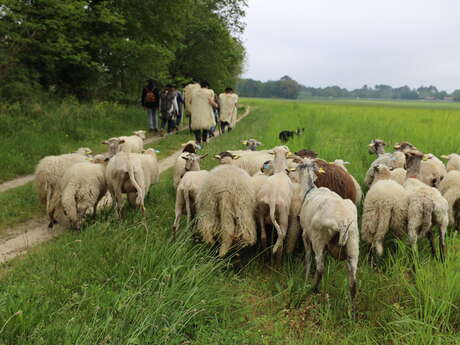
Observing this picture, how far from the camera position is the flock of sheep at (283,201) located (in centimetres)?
346

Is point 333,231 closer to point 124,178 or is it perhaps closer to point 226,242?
point 226,242

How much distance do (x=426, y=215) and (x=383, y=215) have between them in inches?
18.4

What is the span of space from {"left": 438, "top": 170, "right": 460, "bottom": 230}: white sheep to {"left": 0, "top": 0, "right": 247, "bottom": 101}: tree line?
12595 mm

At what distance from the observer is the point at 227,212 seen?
13.4ft

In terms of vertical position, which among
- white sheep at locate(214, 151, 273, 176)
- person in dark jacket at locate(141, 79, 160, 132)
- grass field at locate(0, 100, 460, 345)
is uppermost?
person in dark jacket at locate(141, 79, 160, 132)

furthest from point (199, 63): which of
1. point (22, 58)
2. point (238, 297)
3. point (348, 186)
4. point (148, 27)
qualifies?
point (238, 297)

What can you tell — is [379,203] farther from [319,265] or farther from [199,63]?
[199,63]

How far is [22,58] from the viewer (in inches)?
516

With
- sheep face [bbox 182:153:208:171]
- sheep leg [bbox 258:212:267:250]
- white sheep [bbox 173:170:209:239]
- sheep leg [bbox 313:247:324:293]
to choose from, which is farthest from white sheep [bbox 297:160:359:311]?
sheep face [bbox 182:153:208:171]

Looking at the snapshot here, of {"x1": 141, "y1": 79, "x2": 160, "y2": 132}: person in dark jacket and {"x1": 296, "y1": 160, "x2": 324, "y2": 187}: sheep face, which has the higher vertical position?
{"x1": 141, "y1": 79, "x2": 160, "y2": 132}: person in dark jacket

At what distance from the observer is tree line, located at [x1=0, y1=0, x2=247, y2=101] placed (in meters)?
12.1

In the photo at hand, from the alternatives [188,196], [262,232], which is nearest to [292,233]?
[262,232]

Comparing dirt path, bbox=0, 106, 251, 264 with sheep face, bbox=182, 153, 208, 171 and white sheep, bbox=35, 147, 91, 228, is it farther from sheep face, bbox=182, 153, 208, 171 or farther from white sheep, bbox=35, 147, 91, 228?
sheep face, bbox=182, 153, 208, 171

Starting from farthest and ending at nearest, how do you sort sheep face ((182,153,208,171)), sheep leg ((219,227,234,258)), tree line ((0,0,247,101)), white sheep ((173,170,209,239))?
tree line ((0,0,247,101)), sheep face ((182,153,208,171)), white sheep ((173,170,209,239)), sheep leg ((219,227,234,258))
